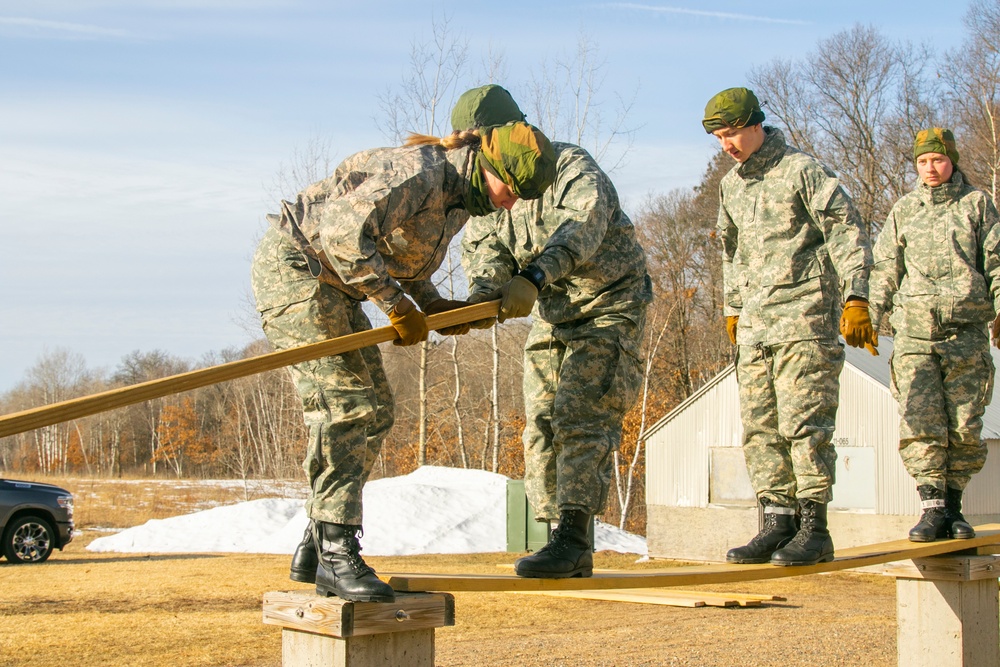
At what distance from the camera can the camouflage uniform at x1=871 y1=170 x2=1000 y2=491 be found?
6434mm

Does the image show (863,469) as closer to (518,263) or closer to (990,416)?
(990,416)

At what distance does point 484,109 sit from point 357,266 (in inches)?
63.9

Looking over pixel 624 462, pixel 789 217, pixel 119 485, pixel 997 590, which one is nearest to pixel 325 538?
pixel 789 217

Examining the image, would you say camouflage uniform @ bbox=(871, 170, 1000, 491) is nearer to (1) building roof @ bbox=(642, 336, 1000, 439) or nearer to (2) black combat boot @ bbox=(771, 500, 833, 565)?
(2) black combat boot @ bbox=(771, 500, 833, 565)

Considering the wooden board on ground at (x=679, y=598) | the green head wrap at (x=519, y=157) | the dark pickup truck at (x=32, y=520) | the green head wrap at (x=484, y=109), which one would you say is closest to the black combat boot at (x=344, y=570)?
the green head wrap at (x=519, y=157)

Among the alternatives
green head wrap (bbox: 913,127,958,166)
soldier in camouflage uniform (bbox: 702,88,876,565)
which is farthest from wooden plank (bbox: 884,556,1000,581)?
green head wrap (bbox: 913,127,958,166)

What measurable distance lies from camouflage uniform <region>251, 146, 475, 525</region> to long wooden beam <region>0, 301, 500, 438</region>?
0.63 ft

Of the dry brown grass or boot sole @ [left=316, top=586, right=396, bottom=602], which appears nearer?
boot sole @ [left=316, top=586, right=396, bottom=602]

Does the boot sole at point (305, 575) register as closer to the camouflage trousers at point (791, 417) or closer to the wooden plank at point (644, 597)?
the camouflage trousers at point (791, 417)

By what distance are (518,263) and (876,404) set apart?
48.3 feet

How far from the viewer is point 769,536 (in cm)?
527

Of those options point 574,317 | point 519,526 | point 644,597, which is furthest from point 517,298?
point 519,526

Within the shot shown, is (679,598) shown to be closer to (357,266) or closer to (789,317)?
(789,317)

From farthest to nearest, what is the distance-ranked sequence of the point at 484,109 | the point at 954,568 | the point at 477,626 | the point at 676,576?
the point at 477,626 < the point at 954,568 < the point at 484,109 < the point at 676,576
